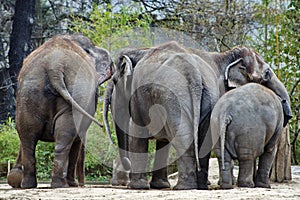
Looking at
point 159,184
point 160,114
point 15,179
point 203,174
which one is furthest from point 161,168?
point 15,179

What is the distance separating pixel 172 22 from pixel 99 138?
21.6ft

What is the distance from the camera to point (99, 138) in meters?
15.6

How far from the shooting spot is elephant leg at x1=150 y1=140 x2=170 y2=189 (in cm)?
1056

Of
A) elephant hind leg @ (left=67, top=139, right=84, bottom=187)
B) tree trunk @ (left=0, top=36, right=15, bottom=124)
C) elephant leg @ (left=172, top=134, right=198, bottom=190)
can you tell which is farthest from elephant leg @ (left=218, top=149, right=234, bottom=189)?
Result: tree trunk @ (left=0, top=36, right=15, bottom=124)

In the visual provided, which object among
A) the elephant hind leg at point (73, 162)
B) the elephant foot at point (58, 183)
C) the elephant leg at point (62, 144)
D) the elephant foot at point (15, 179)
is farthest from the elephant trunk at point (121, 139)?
the elephant foot at point (58, 183)

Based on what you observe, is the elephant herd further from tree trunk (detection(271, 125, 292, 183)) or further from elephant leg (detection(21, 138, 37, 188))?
tree trunk (detection(271, 125, 292, 183))

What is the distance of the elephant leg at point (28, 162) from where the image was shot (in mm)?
9413

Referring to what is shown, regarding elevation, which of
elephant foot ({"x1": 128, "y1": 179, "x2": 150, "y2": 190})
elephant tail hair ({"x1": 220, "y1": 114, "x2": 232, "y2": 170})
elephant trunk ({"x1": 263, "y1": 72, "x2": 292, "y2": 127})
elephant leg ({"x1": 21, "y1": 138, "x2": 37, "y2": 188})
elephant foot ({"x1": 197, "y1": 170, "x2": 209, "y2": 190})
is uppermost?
elephant trunk ({"x1": 263, "y1": 72, "x2": 292, "y2": 127})

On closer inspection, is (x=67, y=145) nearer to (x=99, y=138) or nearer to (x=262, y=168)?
(x=262, y=168)

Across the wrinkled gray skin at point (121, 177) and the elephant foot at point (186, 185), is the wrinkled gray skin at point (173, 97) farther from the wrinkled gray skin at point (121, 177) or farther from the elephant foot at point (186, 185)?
the wrinkled gray skin at point (121, 177)

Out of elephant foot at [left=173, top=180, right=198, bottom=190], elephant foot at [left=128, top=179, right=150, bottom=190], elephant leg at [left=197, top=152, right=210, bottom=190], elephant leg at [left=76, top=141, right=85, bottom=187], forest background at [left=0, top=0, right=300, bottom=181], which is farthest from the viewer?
forest background at [left=0, top=0, right=300, bottom=181]

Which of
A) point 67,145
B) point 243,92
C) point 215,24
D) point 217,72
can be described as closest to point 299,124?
point 215,24

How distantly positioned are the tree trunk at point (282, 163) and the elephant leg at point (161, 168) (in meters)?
1.95

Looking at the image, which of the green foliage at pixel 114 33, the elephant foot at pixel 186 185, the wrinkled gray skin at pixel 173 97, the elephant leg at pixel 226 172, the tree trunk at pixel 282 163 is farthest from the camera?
the green foliage at pixel 114 33
